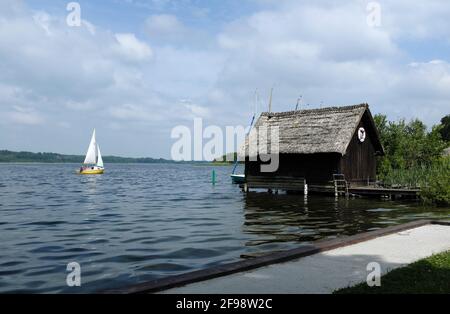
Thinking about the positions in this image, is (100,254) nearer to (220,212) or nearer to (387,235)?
(387,235)

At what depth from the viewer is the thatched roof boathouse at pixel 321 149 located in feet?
106

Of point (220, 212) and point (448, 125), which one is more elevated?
point (448, 125)

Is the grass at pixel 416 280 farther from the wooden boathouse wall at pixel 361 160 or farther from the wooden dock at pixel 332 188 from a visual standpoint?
the wooden boathouse wall at pixel 361 160

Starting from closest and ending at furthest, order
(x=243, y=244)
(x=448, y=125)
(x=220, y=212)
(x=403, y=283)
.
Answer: (x=403, y=283), (x=243, y=244), (x=220, y=212), (x=448, y=125)

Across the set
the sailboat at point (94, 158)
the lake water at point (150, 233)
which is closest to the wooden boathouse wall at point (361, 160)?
the lake water at point (150, 233)

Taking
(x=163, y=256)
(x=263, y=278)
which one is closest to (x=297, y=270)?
(x=263, y=278)

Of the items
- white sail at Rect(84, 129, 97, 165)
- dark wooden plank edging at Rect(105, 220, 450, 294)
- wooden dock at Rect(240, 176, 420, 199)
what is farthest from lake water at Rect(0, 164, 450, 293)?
white sail at Rect(84, 129, 97, 165)

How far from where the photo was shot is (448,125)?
7950 centimetres

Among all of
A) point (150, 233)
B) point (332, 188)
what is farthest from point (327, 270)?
point (332, 188)

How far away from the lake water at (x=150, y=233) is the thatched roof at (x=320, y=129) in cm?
421

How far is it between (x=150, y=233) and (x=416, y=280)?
11.3m

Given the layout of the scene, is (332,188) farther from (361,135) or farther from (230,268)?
(230,268)

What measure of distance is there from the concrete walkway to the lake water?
Result: 10.3 feet

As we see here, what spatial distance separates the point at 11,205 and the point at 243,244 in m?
19.2
